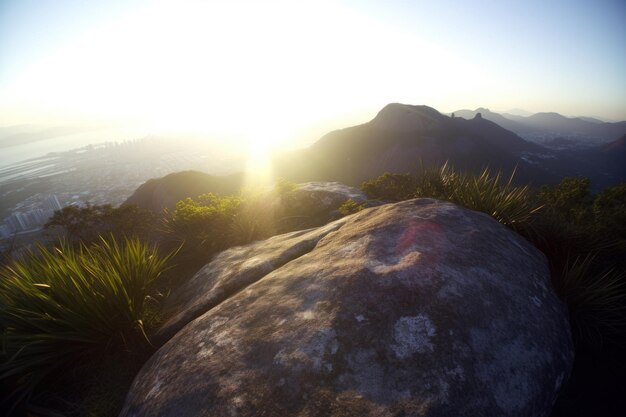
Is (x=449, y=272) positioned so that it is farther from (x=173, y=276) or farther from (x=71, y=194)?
(x=71, y=194)

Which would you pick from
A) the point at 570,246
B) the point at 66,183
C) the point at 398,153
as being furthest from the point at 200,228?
the point at 66,183

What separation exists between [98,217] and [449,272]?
969 cm

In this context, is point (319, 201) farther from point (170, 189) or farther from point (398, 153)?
point (398, 153)

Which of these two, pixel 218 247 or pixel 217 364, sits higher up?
pixel 217 364

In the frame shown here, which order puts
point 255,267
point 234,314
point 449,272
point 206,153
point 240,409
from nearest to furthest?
point 240,409 < point 449,272 < point 234,314 < point 255,267 < point 206,153

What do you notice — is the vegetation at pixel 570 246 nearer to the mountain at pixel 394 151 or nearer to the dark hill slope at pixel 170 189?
the dark hill slope at pixel 170 189

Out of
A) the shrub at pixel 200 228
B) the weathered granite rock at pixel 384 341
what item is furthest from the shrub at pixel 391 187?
the weathered granite rock at pixel 384 341

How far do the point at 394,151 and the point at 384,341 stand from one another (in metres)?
98.2

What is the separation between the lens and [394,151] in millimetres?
94125

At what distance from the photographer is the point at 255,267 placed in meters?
4.41

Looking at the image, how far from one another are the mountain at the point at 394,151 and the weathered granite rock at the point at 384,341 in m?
75.7

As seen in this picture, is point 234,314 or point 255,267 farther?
point 255,267

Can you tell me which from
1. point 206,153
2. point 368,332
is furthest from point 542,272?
point 206,153

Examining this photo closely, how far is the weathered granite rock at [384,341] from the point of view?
206cm
